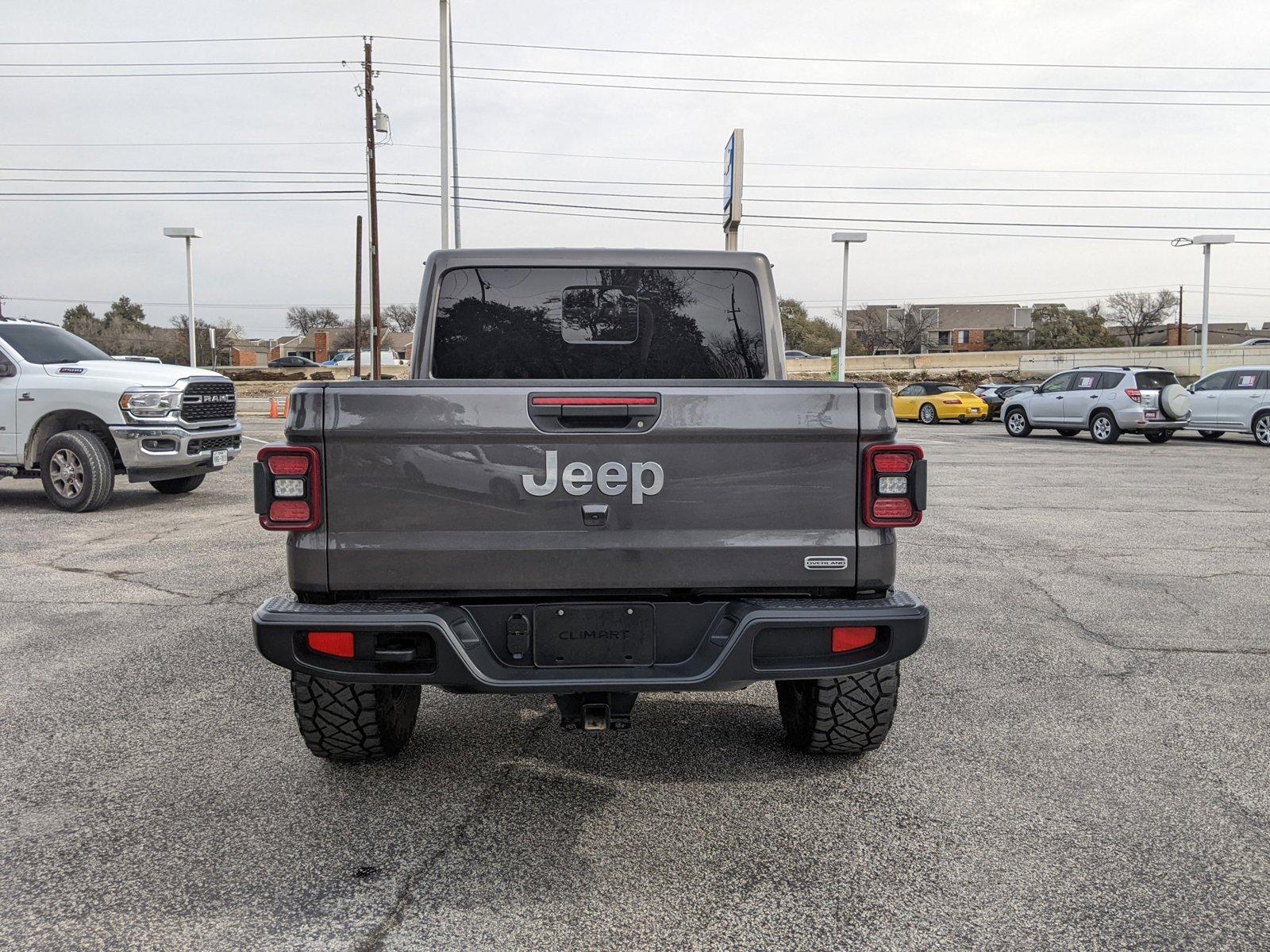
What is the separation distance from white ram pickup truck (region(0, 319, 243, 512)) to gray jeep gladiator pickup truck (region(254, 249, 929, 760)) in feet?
28.2

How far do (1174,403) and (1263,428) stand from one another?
1846 millimetres

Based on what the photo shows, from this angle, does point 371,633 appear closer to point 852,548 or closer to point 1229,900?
point 852,548

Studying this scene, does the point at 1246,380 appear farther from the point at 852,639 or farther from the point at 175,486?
the point at 852,639

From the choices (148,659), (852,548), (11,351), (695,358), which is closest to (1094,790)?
(852,548)

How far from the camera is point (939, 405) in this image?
32.6 meters

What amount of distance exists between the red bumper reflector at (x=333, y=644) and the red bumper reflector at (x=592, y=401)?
95 cm

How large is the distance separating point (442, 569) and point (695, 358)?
2.06 m

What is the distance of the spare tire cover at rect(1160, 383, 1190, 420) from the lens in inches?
852

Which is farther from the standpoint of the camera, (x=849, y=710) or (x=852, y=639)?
(x=849, y=710)

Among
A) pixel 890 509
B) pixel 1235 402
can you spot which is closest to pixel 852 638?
pixel 890 509

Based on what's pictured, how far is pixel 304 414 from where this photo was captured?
313cm

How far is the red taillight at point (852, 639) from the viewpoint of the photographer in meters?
3.27

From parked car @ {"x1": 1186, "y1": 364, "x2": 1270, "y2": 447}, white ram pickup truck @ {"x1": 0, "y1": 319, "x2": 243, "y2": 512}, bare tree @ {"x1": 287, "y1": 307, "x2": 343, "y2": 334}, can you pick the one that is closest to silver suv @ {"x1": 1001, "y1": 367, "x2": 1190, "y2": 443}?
parked car @ {"x1": 1186, "y1": 364, "x2": 1270, "y2": 447}

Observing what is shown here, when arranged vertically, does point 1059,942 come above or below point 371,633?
below
